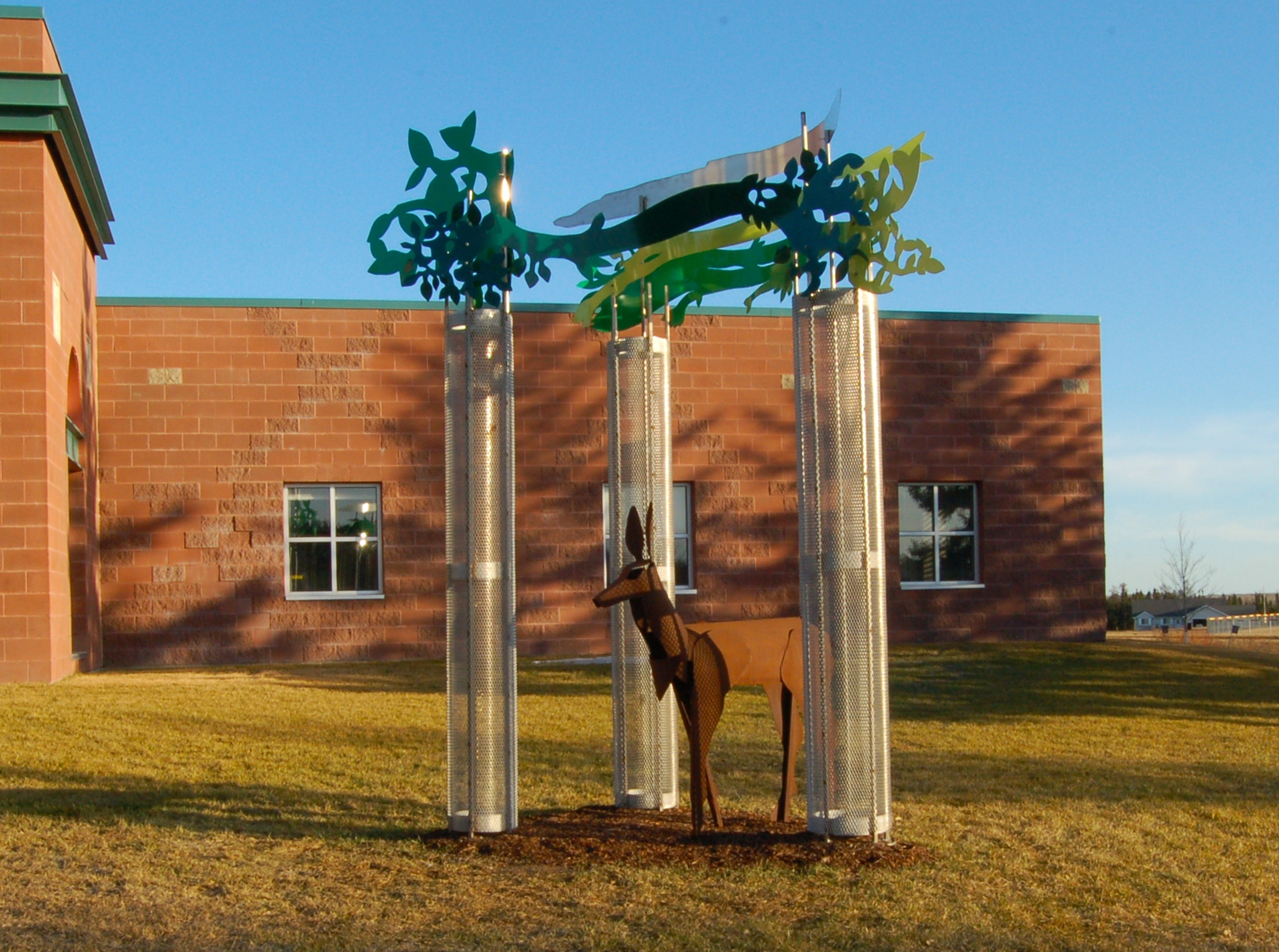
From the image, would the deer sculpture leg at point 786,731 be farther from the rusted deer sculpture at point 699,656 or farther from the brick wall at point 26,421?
the brick wall at point 26,421

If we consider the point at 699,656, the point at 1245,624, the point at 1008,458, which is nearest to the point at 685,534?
the point at 1008,458

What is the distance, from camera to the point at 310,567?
18.6 metres

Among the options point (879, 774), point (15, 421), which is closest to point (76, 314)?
point (15, 421)

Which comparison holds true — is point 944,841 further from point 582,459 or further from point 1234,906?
point 582,459

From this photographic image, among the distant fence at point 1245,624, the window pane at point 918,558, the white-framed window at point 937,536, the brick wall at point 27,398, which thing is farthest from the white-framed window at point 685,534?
the distant fence at point 1245,624

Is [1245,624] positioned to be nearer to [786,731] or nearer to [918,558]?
[918,558]

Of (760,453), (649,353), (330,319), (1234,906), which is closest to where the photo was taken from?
(1234,906)

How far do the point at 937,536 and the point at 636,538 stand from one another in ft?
47.3

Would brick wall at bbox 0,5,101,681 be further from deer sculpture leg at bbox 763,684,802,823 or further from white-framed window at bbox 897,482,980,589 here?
white-framed window at bbox 897,482,980,589

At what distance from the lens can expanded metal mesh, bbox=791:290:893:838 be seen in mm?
6152

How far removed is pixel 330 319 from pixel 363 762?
999 cm

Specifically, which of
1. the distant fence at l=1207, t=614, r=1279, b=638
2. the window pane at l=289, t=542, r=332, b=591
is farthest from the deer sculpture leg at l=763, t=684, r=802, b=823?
the distant fence at l=1207, t=614, r=1279, b=638

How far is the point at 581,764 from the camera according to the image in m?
9.69

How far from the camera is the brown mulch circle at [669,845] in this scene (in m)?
6.12
